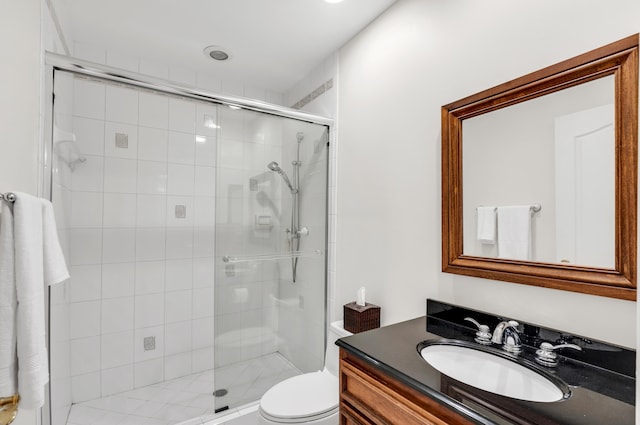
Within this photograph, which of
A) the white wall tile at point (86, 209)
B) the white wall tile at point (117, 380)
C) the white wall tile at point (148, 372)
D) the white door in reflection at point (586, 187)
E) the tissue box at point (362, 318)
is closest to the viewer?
the white door in reflection at point (586, 187)

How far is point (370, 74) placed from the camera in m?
1.93

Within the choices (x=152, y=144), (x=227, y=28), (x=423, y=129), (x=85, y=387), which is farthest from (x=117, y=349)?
(x=423, y=129)

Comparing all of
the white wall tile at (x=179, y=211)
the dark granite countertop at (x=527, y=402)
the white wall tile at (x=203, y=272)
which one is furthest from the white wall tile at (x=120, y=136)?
the dark granite countertop at (x=527, y=402)

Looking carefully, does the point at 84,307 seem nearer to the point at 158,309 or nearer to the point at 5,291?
the point at 158,309

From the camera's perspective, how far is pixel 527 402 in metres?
0.79

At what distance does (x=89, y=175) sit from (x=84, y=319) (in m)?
1.01

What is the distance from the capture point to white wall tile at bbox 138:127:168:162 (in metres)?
2.43

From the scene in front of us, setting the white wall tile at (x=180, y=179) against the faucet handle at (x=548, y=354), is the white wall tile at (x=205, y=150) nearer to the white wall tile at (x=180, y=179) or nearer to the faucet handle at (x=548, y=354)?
the white wall tile at (x=180, y=179)

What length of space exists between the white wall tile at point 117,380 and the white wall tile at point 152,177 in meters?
1.33

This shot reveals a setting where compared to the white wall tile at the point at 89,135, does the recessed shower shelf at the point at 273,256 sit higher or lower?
lower

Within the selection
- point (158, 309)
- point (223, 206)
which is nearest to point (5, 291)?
point (223, 206)

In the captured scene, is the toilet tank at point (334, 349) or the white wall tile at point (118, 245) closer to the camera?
the toilet tank at point (334, 349)

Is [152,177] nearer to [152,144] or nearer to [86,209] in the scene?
[152,144]

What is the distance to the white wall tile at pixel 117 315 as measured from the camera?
2319mm
